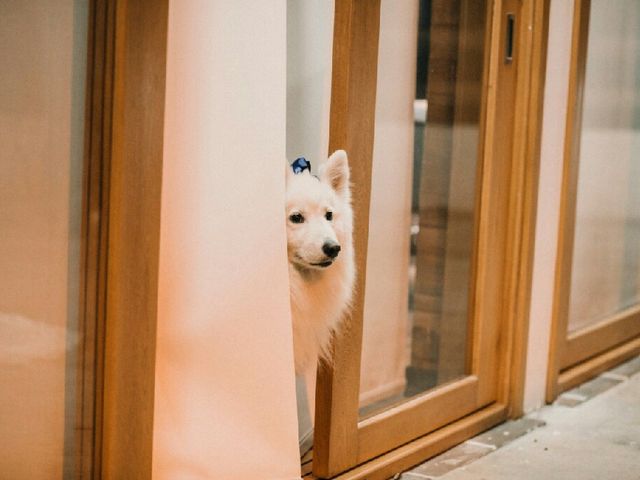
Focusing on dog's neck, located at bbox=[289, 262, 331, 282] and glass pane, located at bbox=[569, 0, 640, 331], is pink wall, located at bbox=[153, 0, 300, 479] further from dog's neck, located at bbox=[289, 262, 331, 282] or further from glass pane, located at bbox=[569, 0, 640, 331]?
glass pane, located at bbox=[569, 0, 640, 331]

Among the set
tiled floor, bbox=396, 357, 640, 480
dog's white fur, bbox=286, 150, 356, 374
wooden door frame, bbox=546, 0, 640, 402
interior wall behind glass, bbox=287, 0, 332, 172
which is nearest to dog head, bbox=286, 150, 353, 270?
dog's white fur, bbox=286, 150, 356, 374

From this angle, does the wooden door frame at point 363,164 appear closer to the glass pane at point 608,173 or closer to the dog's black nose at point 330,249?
the dog's black nose at point 330,249

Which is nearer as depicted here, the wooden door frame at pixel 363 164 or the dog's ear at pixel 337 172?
the dog's ear at pixel 337 172

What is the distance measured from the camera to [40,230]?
1744mm

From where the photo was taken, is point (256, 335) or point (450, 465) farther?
point (450, 465)

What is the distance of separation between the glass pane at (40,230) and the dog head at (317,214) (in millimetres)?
578

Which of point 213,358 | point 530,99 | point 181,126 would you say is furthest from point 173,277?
point 530,99

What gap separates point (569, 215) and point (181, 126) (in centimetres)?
216

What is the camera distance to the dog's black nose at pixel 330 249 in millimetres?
2141

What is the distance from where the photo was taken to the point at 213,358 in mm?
1982

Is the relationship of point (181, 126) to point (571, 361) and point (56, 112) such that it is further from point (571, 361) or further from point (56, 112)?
point (571, 361)

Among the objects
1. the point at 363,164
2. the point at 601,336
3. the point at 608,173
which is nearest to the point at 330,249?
the point at 363,164

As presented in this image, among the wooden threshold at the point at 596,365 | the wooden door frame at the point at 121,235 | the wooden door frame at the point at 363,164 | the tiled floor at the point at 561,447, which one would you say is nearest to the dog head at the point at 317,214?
the wooden door frame at the point at 363,164

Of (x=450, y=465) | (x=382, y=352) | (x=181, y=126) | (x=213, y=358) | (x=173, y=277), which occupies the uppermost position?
(x=181, y=126)
